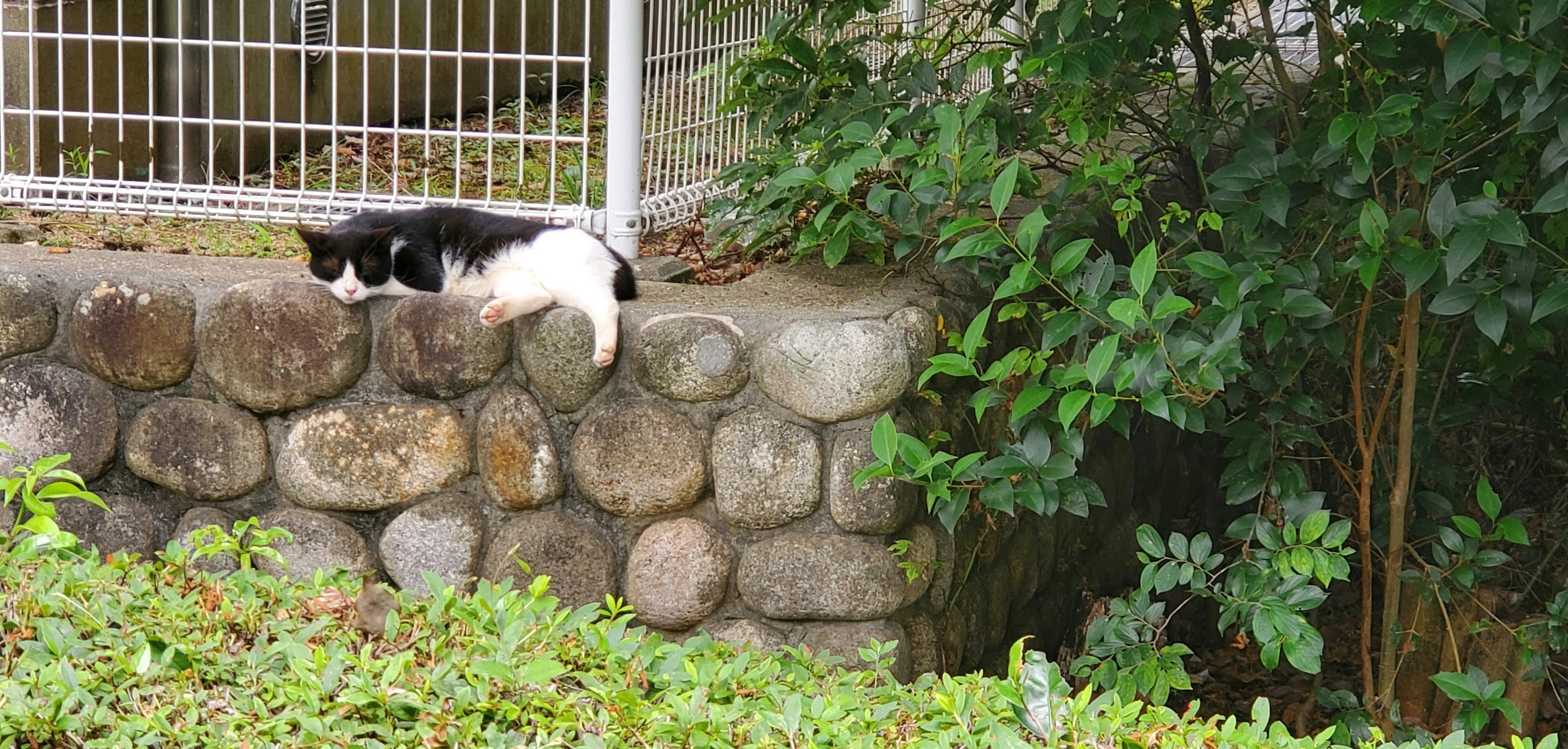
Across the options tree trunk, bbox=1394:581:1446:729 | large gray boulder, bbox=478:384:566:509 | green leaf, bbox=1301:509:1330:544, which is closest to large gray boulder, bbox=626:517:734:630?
large gray boulder, bbox=478:384:566:509

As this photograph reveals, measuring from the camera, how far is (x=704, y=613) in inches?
131

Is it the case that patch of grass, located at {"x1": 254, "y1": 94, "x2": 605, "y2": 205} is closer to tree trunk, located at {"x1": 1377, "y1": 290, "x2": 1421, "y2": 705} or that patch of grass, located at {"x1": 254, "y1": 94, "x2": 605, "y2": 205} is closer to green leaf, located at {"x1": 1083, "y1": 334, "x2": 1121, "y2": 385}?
green leaf, located at {"x1": 1083, "y1": 334, "x2": 1121, "y2": 385}

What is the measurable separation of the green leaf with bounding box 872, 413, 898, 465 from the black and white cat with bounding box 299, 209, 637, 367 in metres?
0.67

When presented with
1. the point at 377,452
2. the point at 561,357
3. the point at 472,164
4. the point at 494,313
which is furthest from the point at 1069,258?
the point at 472,164

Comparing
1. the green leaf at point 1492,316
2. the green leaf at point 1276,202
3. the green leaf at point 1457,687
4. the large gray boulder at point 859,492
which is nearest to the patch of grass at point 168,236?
the large gray boulder at point 859,492

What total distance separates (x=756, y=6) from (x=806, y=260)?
92cm

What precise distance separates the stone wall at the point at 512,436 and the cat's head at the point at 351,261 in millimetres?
46

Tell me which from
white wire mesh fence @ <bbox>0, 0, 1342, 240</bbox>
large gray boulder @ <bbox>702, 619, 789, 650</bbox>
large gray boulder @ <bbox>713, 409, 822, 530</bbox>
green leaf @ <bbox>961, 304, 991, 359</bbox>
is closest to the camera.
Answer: green leaf @ <bbox>961, 304, 991, 359</bbox>

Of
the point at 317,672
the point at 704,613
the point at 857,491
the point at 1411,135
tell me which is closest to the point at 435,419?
the point at 704,613

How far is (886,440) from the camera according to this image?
117 inches

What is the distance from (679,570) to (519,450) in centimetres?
48

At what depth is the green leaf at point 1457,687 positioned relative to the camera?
10.4ft

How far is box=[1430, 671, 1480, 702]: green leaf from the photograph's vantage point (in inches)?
124

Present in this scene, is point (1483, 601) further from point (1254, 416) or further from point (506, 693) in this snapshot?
point (506, 693)
